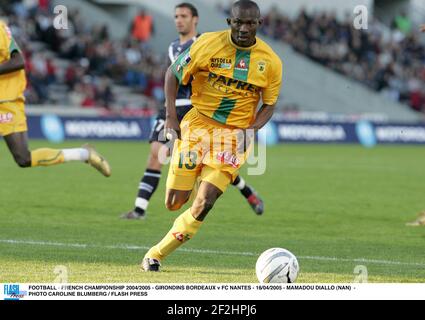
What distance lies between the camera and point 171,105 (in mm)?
9312

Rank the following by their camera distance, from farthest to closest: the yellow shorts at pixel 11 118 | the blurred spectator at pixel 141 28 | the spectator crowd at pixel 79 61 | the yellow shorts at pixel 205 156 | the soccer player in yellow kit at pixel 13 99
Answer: the blurred spectator at pixel 141 28 < the spectator crowd at pixel 79 61 < the yellow shorts at pixel 11 118 < the soccer player in yellow kit at pixel 13 99 < the yellow shorts at pixel 205 156

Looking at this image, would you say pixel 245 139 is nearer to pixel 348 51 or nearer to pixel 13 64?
pixel 13 64

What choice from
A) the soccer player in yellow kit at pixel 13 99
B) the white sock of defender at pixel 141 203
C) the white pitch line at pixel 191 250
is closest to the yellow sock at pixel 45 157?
the soccer player in yellow kit at pixel 13 99

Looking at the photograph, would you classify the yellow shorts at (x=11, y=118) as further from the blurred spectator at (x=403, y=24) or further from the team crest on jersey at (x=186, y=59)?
the blurred spectator at (x=403, y=24)

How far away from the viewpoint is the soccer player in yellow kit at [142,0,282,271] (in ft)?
29.6

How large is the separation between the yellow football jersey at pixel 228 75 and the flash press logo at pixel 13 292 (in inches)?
107

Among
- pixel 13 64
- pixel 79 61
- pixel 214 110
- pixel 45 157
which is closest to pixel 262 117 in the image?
pixel 214 110

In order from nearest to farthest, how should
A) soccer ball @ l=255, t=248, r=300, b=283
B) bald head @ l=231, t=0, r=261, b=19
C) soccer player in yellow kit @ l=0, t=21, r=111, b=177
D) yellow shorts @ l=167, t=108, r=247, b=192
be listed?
soccer ball @ l=255, t=248, r=300, b=283, bald head @ l=231, t=0, r=261, b=19, yellow shorts @ l=167, t=108, r=247, b=192, soccer player in yellow kit @ l=0, t=21, r=111, b=177

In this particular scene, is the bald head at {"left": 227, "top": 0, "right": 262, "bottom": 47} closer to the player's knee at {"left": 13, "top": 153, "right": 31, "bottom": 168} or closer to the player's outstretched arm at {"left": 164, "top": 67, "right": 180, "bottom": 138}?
the player's outstretched arm at {"left": 164, "top": 67, "right": 180, "bottom": 138}

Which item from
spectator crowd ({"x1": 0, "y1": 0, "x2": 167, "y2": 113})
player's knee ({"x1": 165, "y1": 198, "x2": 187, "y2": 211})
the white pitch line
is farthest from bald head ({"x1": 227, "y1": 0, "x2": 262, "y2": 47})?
spectator crowd ({"x1": 0, "y1": 0, "x2": 167, "y2": 113})

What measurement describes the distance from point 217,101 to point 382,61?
33.3 m

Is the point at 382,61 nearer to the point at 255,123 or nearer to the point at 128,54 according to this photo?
the point at 128,54

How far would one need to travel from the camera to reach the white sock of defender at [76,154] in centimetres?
1352

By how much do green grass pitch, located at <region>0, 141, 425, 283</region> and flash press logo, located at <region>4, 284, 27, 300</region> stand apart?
2.65 ft
